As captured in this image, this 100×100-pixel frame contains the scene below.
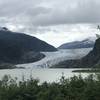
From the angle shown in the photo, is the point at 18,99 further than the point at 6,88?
No

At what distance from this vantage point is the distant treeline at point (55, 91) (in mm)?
17969

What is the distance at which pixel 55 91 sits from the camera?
61.9ft

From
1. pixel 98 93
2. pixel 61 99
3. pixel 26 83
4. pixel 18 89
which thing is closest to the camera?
pixel 61 99

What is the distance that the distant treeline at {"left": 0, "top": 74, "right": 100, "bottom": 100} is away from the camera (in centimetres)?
1797

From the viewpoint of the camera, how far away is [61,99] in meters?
16.9

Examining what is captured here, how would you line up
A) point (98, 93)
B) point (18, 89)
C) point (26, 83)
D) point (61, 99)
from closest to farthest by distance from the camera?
point (61, 99) < point (98, 93) < point (18, 89) < point (26, 83)

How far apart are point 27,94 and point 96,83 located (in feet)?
10.8

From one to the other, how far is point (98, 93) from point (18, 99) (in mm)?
3627

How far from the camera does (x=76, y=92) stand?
18.8 metres

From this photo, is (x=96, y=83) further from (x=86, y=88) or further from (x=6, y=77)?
(x=6, y=77)

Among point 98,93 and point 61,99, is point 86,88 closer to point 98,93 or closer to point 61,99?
point 98,93

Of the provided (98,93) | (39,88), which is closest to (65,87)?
(39,88)

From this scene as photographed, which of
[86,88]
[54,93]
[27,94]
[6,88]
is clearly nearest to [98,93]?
A: [86,88]

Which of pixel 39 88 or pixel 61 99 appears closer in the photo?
pixel 61 99
